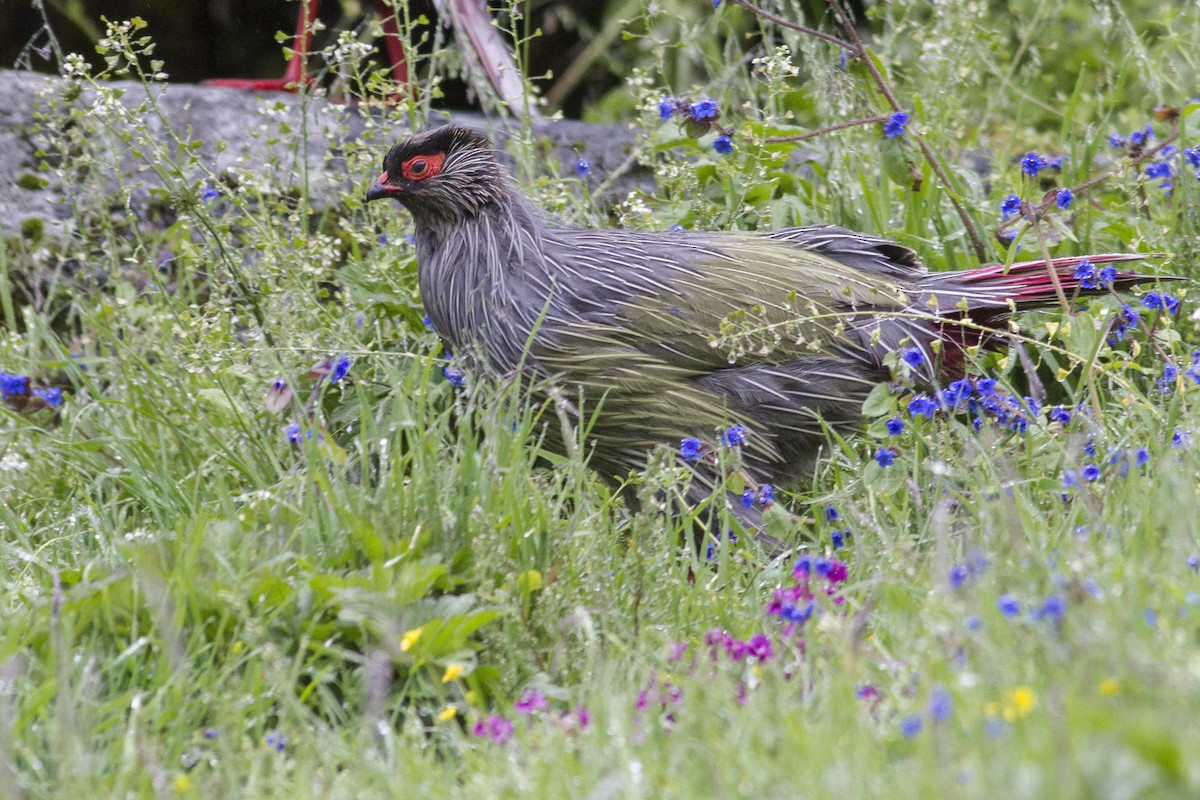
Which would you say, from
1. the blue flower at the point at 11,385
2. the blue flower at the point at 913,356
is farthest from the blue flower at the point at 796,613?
the blue flower at the point at 11,385

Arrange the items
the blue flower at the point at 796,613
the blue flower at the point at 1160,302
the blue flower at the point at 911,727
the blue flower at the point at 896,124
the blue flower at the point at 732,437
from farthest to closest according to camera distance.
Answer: the blue flower at the point at 896,124
the blue flower at the point at 1160,302
the blue flower at the point at 732,437
the blue flower at the point at 796,613
the blue flower at the point at 911,727

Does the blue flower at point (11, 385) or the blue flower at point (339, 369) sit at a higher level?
the blue flower at point (339, 369)

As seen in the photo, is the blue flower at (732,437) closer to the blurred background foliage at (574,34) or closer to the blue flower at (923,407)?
the blue flower at (923,407)

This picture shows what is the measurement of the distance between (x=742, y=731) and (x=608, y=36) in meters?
6.01

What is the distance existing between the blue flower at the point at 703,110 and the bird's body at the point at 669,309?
0.36 meters

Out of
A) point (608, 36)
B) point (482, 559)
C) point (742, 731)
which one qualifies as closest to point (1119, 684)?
point (742, 731)

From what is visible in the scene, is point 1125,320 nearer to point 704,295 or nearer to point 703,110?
point 704,295

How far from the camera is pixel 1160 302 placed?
3928mm

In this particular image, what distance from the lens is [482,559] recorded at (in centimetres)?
286

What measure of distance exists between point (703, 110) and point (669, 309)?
27.1 inches

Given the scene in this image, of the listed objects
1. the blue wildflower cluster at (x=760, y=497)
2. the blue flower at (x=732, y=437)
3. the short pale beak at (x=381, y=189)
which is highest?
the short pale beak at (x=381, y=189)

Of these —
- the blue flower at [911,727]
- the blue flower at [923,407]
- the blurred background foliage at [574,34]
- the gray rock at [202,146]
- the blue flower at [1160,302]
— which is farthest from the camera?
the blurred background foliage at [574,34]

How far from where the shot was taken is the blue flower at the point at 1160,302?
12.9ft

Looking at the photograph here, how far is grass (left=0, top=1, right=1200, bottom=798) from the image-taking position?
2143mm
